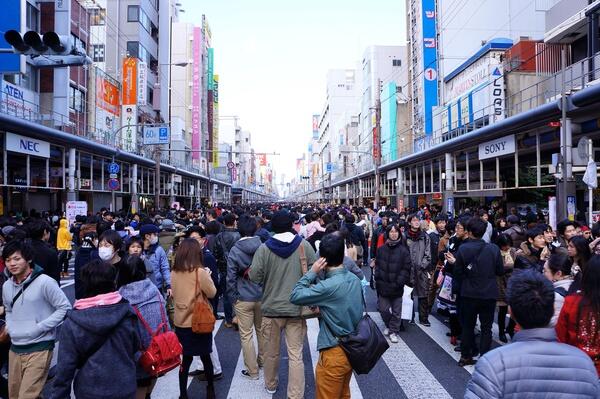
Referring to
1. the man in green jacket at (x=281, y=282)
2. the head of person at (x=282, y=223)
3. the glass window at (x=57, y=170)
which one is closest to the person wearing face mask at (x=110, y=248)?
the man in green jacket at (x=281, y=282)

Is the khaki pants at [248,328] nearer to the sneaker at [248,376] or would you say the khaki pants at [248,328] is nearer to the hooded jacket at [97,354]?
the sneaker at [248,376]

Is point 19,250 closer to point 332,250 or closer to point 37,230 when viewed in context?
point 37,230

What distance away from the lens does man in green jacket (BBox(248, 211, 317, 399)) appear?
4.22 metres

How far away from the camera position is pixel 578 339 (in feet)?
8.99

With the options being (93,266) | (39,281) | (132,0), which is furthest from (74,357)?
(132,0)

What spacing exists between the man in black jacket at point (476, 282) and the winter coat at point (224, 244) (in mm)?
3837

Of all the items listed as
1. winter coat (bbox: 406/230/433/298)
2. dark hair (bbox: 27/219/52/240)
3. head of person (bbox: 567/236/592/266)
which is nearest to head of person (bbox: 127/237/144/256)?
dark hair (bbox: 27/219/52/240)

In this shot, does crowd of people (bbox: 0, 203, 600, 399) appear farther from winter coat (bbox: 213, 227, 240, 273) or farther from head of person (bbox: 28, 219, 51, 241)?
winter coat (bbox: 213, 227, 240, 273)

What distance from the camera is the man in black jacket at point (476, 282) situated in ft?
16.9

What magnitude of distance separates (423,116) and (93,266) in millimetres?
36972

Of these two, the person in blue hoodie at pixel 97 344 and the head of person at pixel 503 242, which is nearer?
the person in blue hoodie at pixel 97 344

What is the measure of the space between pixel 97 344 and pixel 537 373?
8.44 feet

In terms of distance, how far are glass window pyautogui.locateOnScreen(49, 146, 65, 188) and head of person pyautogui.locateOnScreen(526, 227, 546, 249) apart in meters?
20.2

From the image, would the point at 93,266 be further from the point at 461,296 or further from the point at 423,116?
the point at 423,116
